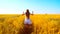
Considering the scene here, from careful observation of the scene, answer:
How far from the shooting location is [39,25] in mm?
13828

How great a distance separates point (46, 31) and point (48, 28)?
1.03 ft

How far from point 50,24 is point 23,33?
194cm

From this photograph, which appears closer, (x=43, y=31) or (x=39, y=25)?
(x=43, y=31)

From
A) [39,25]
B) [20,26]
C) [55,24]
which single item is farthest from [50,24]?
[20,26]

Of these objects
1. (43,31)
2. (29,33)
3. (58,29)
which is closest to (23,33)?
(29,33)

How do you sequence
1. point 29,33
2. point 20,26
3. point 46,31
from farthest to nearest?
1. point 20,26
2. point 29,33
3. point 46,31

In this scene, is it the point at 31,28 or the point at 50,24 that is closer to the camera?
the point at 50,24

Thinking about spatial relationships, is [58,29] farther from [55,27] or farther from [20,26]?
[20,26]

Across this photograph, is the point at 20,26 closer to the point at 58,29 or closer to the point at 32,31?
the point at 32,31

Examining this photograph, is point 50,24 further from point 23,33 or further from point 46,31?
point 23,33

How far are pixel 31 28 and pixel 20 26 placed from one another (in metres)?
0.83

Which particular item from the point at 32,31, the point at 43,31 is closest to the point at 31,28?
the point at 32,31

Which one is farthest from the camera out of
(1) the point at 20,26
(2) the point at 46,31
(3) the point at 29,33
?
(1) the point at 20,26

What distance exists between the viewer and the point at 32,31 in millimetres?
13273
